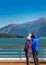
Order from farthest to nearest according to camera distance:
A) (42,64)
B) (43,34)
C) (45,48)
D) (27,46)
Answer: (43,34), (45,48), (42,64), (27,46)

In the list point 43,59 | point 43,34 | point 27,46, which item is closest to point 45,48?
point 43,59

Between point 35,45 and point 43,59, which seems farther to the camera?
point 43,59

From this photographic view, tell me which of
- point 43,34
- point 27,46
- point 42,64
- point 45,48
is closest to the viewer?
point 27,46

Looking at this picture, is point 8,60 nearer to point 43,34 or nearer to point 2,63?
point 2,63

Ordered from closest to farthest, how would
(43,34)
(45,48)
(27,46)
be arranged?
(27,46), (45,48), (43,34)

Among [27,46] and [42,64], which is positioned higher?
[27,46]

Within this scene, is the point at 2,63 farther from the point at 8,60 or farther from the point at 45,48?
the point at 45,48

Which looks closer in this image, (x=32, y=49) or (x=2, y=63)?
(x=32, y=49)

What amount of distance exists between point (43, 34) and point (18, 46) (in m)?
130

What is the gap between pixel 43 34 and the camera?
144m

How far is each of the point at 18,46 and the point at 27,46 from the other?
113 inches

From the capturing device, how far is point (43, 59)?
12922 mm

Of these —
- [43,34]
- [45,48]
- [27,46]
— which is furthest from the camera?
[43,34]

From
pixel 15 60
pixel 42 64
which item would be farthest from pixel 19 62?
pixel 42 64
